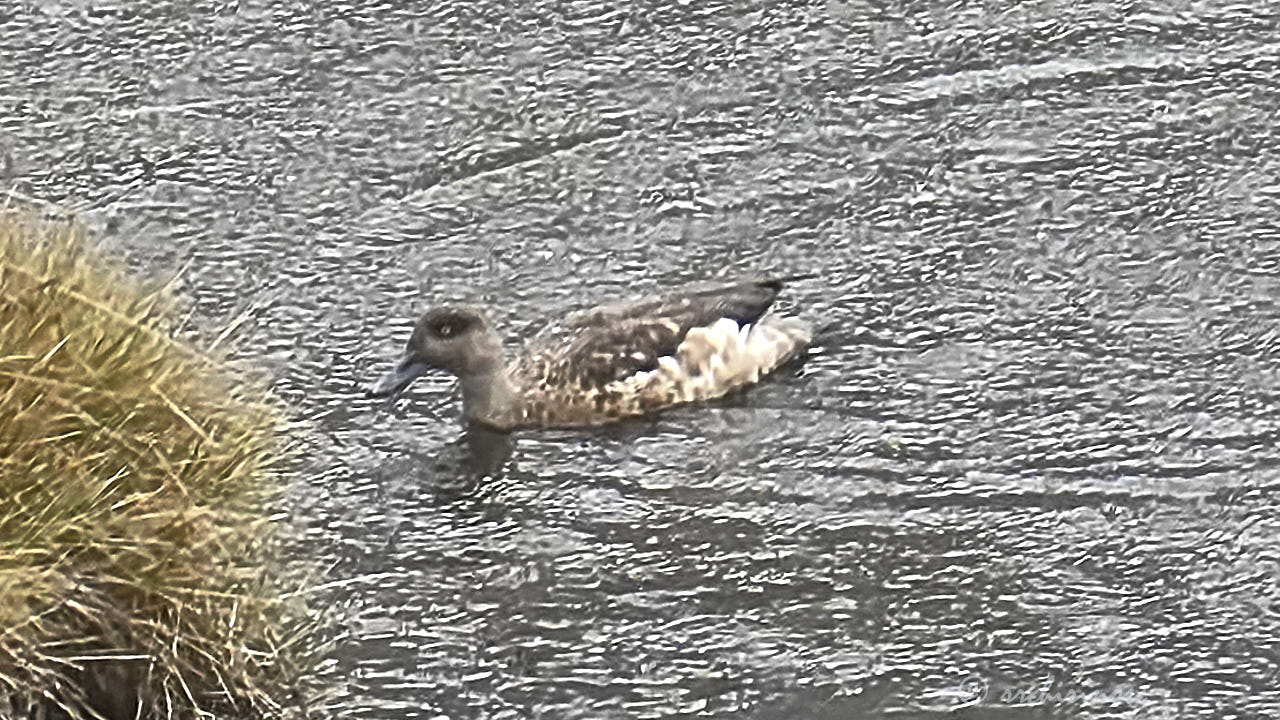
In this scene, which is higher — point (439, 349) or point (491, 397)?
point (439, 349)

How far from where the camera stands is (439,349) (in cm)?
875

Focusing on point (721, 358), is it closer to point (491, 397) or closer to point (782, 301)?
point (782, 301)

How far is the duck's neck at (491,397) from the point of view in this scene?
8969 mm

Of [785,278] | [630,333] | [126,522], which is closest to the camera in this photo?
[126,522]

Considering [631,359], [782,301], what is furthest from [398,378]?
[782,301]

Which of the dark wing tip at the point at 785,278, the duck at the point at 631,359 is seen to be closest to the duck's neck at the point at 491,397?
the duck at the point at 631,359

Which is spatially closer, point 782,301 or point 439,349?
point 439,349

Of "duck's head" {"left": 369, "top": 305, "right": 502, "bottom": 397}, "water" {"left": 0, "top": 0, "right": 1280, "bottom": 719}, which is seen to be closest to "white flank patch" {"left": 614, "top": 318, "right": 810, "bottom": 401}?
"water" {"left": 0, "top": 0, "right": 1280, "bottom": 719}

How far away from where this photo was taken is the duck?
8977 millimetres

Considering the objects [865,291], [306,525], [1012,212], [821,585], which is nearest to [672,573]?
[821,585]

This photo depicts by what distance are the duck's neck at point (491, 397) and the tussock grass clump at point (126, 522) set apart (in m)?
1.63

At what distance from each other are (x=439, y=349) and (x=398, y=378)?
17cm

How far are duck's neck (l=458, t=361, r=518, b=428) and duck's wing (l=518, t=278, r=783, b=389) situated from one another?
3.8 inches

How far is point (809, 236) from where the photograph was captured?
374 inches
